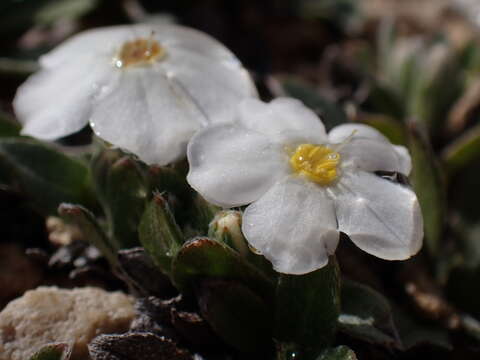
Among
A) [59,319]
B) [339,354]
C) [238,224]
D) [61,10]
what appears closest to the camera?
[339,354]

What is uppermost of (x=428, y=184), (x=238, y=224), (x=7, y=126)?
(x=238, y=224)

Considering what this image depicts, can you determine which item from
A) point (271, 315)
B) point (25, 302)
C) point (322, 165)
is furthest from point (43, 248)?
point (322, 165)

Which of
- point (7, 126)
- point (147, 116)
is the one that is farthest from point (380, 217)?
point (7, 126)

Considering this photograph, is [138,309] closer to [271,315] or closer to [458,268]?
[271,315]

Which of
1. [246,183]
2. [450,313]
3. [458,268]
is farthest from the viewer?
[458,268]

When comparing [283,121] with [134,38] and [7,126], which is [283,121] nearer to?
[134,38]

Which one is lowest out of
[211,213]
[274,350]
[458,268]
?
[458,268]
